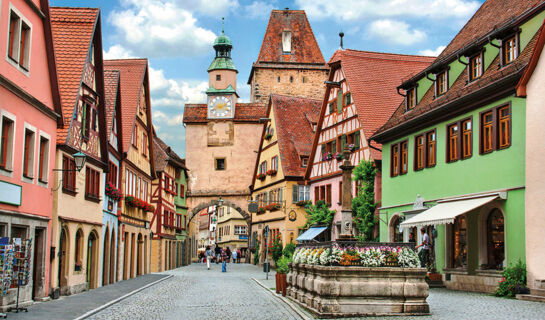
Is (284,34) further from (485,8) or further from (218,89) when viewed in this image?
(485,8)

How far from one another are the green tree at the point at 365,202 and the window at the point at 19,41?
18868mm

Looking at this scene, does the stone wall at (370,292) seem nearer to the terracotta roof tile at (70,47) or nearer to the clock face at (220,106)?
the terracotta roof tile at (70,47)

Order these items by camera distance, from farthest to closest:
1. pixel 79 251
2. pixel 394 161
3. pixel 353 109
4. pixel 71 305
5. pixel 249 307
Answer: pixel 353 109
pixel 394 161
pixel 79 251
pixel 71 305
pixel 249 307

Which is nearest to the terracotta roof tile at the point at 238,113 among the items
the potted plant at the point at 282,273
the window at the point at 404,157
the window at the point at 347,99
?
the window at the point at 347,99

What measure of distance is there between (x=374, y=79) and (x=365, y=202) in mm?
7255

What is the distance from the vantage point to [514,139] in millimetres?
19797

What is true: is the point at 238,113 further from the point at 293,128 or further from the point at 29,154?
the point at 29,154

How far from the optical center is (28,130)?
709 inches

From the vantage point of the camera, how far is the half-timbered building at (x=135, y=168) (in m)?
31.7

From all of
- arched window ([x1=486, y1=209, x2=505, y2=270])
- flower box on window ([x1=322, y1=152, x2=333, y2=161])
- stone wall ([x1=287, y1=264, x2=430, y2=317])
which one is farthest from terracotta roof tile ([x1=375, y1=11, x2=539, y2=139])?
flower box on window ([x1=322, y1=152, x2=333, y2=161])

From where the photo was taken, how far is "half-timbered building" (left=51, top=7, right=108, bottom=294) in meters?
21.4

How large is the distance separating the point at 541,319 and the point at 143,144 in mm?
26691

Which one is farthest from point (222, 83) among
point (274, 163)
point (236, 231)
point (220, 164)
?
point (236, 231)

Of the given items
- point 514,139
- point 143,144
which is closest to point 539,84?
point 514,139
